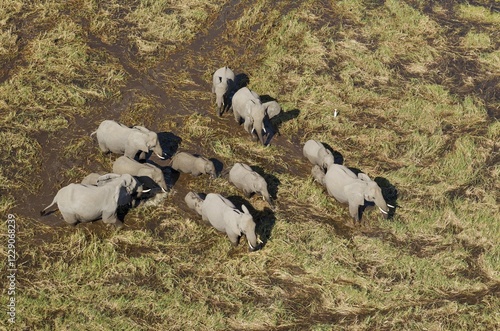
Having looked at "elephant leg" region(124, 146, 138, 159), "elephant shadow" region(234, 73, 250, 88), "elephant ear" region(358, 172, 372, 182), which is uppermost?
"elephant leg" region(124, 146, 138, 159)

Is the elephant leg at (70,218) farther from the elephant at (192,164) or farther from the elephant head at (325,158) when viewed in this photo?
the elephant head at (325,158)

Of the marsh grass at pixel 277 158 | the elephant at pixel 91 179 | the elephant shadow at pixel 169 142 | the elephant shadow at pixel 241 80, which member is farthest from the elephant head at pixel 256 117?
the elephant at pixel 91 179

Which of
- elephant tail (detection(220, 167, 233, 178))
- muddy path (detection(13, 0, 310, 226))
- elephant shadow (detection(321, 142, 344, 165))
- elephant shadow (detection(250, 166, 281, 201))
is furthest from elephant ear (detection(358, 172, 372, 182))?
elephant tail (detection(220, 167, 233, 178))

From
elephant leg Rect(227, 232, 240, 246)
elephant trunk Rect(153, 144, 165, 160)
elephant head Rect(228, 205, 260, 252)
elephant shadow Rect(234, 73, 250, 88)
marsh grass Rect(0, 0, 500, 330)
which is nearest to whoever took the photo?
marsh grass Rect(0, 0, 500, 330)

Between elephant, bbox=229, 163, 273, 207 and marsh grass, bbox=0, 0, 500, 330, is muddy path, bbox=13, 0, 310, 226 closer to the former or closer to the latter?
marsh grass, bbox=0, 0, 500, 330

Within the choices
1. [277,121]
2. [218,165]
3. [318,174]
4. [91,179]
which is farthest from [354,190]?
[91,179]

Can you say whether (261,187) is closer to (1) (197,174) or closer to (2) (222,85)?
(1) (197,174)

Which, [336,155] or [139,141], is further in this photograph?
[336,155]
